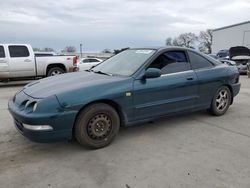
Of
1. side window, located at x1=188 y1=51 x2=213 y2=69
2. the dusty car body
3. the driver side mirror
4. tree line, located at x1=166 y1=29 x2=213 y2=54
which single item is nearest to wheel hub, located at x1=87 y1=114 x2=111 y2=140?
the driver side mirror

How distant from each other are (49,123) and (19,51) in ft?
26.4

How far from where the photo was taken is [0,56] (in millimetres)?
9633

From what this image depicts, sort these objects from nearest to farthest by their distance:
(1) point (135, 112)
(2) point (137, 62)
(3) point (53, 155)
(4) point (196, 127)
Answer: (3) point (53, 155) < (1) point (135, 112) < (2) point (137, 62) < (4) point (196, 127)

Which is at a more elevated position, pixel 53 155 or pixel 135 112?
pixel 135 112

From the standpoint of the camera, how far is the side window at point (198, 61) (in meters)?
4.53

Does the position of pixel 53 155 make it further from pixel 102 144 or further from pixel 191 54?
pixel 191 54

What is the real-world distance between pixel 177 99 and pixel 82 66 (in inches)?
487

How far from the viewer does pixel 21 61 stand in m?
9.95

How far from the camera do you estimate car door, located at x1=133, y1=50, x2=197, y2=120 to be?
12.4 feet

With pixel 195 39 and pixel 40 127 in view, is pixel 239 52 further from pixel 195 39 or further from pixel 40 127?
pixel 195 39

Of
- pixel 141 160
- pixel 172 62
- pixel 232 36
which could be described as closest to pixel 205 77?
pixel 172 62

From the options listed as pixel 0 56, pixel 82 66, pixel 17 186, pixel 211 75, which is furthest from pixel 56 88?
pixel 82 66

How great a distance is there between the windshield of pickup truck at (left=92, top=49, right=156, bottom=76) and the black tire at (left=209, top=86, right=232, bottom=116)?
1770 millimetres

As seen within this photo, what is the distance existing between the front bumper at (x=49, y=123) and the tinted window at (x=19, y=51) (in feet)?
24.8
